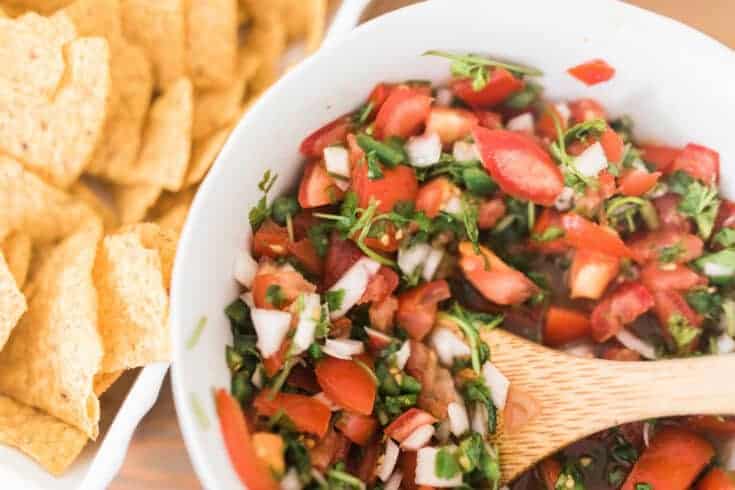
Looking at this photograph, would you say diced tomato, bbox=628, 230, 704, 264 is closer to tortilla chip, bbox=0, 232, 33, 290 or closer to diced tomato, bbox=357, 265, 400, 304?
diced tomato, bbox=357, 265, 400, 304

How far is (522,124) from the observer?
1.50 meters

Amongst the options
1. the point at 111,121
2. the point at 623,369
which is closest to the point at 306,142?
the point at 111,121

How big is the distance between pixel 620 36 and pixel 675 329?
1.68 feet

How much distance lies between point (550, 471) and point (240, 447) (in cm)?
57

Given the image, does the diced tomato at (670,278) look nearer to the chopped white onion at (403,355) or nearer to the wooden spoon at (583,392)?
the wooden spoon at (583,392)

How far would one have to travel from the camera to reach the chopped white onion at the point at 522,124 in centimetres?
150

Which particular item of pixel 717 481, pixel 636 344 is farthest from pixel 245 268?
pixel 717 481

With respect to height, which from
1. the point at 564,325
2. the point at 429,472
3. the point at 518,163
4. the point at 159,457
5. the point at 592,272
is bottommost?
the point at 159,457

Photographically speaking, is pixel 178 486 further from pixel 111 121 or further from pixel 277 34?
pixel 277 34

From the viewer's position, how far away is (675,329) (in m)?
1.52

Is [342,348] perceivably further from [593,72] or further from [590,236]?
[593,72]

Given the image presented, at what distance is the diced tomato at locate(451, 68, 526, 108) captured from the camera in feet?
4.77

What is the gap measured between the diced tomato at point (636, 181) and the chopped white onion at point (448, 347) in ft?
1.26

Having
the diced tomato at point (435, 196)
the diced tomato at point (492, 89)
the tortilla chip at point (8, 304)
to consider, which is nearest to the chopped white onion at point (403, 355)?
the diced tomato at point (435, 196)
